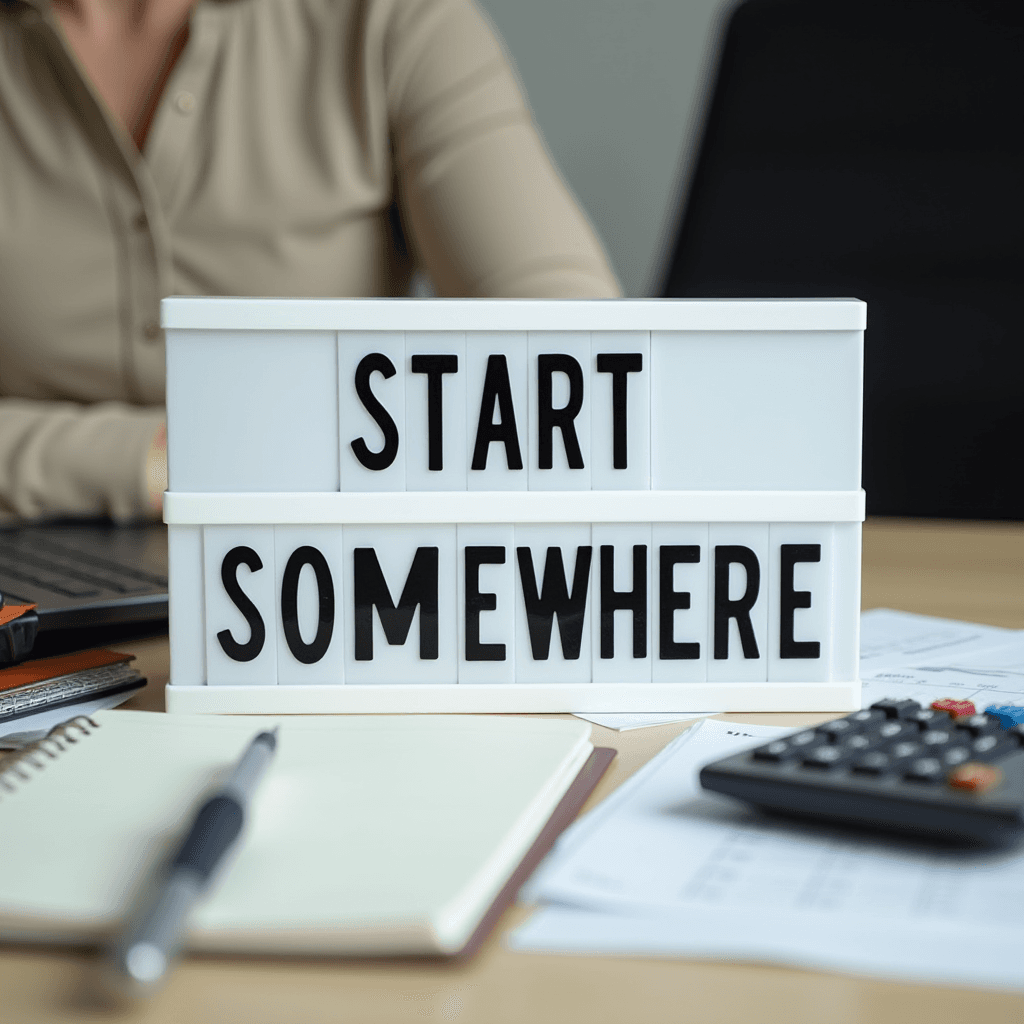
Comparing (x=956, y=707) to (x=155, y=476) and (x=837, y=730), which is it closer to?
(x=837, y=730)

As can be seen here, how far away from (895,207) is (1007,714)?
1055mm

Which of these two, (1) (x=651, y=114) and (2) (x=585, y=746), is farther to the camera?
(1) (x=651, y=114)

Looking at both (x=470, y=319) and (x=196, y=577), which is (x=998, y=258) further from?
(x=196, y=577)

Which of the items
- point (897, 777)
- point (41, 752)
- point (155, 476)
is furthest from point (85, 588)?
point (897, 777)

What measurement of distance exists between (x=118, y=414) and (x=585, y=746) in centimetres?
77

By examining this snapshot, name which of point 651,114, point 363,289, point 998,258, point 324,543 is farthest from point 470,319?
point 651,114

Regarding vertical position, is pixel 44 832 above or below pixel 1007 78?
below

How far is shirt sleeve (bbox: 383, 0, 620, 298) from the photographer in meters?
1.11

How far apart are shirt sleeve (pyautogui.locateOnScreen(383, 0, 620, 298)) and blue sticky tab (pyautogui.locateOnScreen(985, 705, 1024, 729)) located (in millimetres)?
724

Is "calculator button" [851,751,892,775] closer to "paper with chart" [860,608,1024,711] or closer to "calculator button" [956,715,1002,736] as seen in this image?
"calculator button" [956,715,1002,736]

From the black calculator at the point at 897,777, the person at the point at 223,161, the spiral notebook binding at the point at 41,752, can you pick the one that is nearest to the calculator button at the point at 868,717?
the black calculator at the point at 897,777

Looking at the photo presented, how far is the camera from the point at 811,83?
4.42ft

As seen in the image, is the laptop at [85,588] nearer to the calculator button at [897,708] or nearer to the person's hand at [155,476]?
the person's hand at [155,476]

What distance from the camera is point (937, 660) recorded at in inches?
22.6
